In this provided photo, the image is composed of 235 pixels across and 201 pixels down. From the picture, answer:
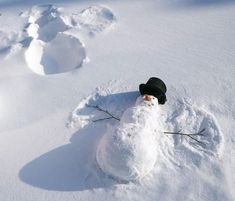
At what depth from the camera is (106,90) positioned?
2035mm

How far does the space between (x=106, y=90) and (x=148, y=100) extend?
1.01ft

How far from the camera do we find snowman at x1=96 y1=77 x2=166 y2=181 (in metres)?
1.56

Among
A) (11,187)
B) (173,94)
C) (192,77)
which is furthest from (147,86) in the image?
(11,187)

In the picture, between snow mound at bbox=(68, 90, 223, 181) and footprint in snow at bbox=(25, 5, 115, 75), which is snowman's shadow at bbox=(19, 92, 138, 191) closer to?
snow mound at bbox=(68, 90, 223, 181)

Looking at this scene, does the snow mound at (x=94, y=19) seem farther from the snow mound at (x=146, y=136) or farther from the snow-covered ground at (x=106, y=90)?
the snow mound at (x=146, y=136)

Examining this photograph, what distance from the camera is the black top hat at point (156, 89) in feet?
6.14

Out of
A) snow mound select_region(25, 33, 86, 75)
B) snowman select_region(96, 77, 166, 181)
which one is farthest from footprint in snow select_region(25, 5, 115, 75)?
snowman select_region(96, 77, 166, 181)

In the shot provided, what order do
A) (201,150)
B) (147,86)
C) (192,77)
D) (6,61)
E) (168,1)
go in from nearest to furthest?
1. (201,150)
2. (147,86)
3. (192,77)
4. (6,61)
5. (168,1)

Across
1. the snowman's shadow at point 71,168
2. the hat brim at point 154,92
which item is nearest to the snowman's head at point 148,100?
the hat brim at point 154,92

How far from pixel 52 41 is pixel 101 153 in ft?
3.46

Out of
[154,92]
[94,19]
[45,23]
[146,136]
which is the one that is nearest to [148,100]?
[154,92]

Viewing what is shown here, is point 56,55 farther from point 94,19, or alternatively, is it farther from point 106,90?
point 106,90

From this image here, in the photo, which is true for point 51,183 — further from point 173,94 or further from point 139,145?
point 173,94

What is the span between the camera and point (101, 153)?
1637mm
